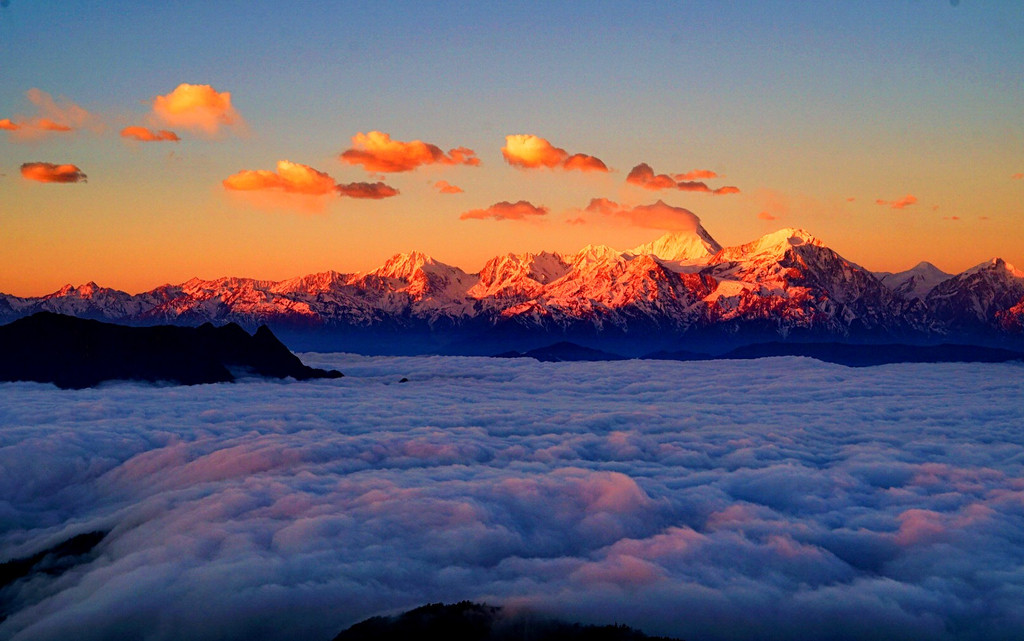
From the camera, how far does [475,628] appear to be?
2906 inches

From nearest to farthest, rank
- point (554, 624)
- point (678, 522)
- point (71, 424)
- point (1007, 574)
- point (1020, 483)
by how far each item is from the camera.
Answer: point (554, 624), point (1007, 574), point (678, 522), point (1020, 483), point (71, 424)

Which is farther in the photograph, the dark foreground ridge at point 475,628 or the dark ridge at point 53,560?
the dark ridge at point 53,560

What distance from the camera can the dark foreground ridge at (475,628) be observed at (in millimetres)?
72312

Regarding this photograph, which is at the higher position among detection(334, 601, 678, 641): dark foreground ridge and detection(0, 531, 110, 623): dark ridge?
detection(334, 601, 678, 641): dark foreground ridge

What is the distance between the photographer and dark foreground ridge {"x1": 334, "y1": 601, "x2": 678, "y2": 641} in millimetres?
72312

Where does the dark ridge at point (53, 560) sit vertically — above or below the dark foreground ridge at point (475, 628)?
below

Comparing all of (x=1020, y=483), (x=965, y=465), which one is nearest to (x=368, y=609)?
(x=1020, y=483)

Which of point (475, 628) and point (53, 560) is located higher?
point (475, 628)

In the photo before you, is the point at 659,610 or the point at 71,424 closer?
the point at 659,610

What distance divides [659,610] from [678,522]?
94.0ft

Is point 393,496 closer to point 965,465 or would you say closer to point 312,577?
point 312,577

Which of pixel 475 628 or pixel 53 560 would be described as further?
pixel 53 560

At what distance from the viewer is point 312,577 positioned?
78812 millimetres

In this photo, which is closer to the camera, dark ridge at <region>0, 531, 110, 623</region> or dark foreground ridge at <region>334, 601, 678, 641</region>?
dark foreground ridge at <region>334, 601, 678, 641</region>
